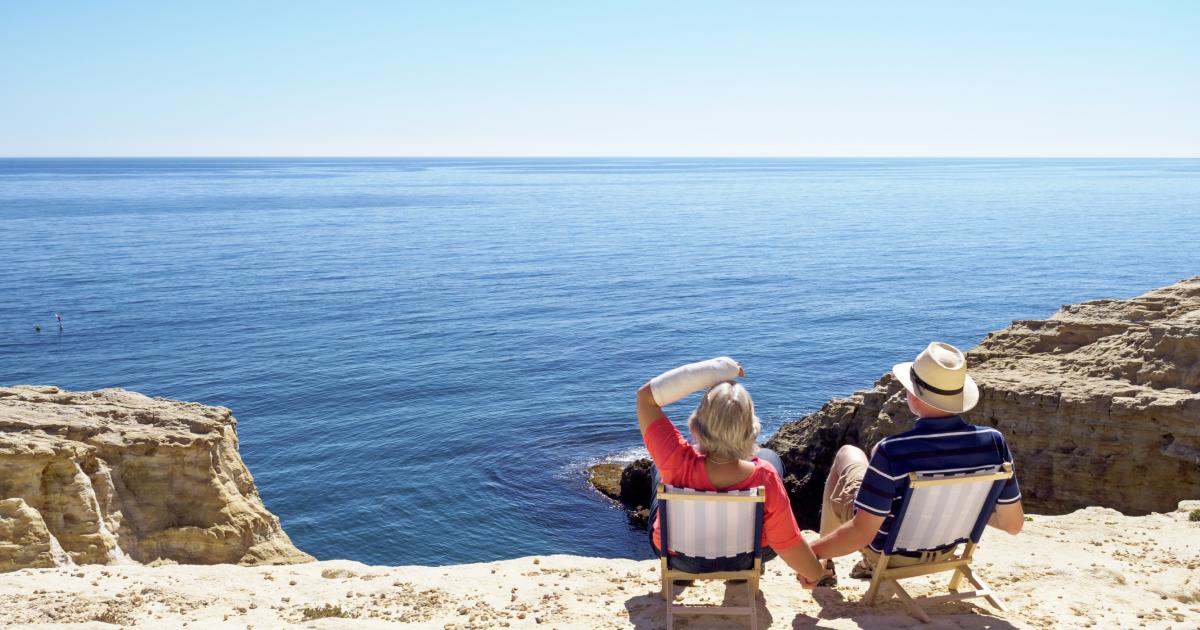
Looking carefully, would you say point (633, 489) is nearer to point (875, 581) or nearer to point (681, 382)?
point (875, 581)

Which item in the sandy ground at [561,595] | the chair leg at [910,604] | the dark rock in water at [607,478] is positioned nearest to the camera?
the chair leg at [910,604]

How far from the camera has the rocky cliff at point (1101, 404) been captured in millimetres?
15195

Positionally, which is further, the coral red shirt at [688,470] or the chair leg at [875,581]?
the chair leg at [875,581]

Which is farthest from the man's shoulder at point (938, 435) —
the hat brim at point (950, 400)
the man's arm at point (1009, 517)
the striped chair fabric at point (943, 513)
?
the man's arm at point (1009, 517)

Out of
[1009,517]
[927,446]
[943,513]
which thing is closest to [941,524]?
[943,513]

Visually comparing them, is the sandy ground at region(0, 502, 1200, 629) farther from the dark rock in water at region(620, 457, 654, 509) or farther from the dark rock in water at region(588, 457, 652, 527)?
the dark rock in water at region(620, 457, 654, 509)

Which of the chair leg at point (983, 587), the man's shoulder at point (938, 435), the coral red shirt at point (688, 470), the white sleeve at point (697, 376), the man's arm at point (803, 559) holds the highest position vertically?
the white sleeve at point (697, 376)

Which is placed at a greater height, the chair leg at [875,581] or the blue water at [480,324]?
the chair leg at [875,581]

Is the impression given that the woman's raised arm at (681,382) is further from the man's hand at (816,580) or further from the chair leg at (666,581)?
the man's hand at (816,580)

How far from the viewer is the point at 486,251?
79500mm

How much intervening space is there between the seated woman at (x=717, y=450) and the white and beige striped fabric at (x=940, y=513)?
0.78 meters

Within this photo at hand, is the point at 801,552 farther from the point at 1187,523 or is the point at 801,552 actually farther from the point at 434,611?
the point at 1187,523

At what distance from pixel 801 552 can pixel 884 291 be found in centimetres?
5490

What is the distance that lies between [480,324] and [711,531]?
42.0m
